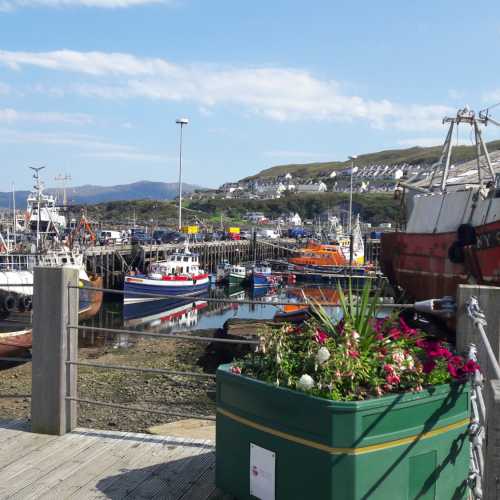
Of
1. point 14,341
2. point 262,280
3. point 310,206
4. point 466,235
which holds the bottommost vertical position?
point 262,280


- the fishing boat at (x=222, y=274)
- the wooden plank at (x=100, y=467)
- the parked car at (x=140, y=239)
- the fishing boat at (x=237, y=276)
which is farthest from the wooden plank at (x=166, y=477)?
the parked car at (x=140, y=239)

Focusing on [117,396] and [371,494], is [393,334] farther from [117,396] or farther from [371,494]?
[117,396]

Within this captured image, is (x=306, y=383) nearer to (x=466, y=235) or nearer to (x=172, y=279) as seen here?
(x=466, y=235)

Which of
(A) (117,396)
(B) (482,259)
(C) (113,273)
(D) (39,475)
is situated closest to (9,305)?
(A) (117,396)

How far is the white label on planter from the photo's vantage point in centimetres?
310

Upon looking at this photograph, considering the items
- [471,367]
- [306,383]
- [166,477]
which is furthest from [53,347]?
[471,367]

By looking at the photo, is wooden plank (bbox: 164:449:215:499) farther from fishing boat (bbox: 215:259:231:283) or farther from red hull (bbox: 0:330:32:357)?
fishing boat (bbox: 215:259:231:283)

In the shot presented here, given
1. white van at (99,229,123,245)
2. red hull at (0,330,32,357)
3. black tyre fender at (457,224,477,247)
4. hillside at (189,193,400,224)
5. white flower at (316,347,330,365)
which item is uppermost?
hillside at (189,193,400,224)

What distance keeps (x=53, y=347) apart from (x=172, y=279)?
38902 mm

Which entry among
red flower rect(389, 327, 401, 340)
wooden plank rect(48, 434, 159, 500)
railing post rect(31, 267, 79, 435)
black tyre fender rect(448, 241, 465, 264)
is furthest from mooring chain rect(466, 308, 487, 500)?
black tyre fender rect(448, 241, 465, 264)

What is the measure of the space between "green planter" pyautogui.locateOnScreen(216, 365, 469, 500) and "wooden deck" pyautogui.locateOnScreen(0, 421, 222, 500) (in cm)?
81

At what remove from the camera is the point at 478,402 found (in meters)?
3.04

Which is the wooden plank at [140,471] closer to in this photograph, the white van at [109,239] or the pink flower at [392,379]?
the pink flower at [392,379]

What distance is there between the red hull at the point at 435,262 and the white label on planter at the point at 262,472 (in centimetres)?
1227
